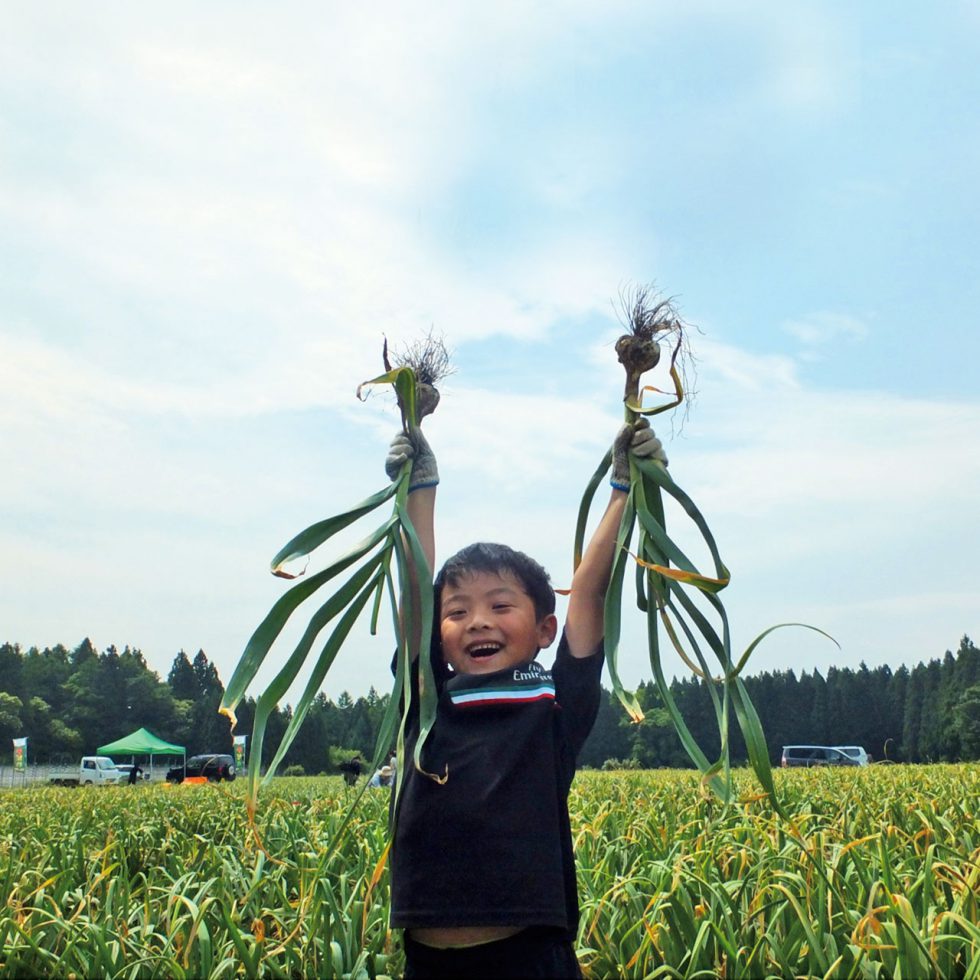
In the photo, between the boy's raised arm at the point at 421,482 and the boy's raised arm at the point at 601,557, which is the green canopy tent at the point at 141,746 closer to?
the boy's raised arm at the point at 421,482

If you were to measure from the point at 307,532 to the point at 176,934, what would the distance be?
124cm

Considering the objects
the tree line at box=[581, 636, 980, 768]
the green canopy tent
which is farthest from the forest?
the green canopy tent

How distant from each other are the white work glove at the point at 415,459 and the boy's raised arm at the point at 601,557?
1.37ft

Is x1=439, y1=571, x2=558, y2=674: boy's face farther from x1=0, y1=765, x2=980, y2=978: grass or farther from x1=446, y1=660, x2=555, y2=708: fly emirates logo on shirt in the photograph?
x1=0, y1=765, x2=980, y2=978: grass

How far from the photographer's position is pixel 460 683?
2.08m

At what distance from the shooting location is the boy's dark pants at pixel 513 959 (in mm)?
1809

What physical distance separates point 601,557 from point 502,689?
41cm

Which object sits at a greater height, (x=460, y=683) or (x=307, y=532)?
(x=307, y=532)

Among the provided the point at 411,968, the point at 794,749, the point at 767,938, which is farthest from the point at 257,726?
the point at 794,749

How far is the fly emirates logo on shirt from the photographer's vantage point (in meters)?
2.03

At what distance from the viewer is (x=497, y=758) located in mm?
1945

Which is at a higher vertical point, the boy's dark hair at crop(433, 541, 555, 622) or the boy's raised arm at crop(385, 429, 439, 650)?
the boy's raised arm at crop(385, 429, 439, 650)

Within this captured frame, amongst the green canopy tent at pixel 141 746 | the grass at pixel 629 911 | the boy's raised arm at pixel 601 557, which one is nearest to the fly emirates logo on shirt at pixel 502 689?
the boy's raised arm at pixel 601 557

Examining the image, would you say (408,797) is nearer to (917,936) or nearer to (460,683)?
(460,683)
